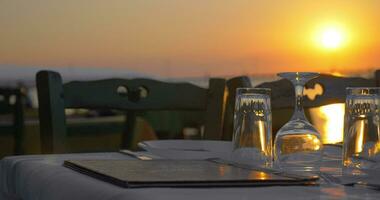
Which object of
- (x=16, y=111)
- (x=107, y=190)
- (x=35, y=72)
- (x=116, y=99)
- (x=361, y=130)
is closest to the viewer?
(x=107, y=190)

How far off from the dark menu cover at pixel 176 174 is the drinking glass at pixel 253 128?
77 millimetres

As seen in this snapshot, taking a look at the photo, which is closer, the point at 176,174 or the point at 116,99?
the point at 176,174

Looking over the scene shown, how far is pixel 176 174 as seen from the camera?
607 millimetres

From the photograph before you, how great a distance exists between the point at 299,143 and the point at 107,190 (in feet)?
1.06

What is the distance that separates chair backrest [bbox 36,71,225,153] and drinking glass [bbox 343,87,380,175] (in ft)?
2.17

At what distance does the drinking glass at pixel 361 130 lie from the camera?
665 millimetres

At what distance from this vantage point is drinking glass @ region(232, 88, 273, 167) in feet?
2.62

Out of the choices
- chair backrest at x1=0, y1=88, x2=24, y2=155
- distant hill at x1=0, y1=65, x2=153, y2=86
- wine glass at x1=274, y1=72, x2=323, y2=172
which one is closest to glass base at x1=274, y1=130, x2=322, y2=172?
wine glass at x1=274, y1=72, x2=323, y2=172

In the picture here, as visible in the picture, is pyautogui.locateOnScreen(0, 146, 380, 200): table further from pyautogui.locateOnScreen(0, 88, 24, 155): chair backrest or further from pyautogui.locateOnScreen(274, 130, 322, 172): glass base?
pyautogui.locateOnScreen(0, 88, 24, 155): chair backrest

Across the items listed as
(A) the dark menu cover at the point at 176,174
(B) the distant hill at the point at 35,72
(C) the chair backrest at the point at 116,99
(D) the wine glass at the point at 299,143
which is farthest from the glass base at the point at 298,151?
(B) the distant hill at the point at 35,72

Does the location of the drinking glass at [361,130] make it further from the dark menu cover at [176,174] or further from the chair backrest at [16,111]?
the chair backrest at [16,111]

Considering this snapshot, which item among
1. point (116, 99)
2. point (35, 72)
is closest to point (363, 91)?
point (116, 99)

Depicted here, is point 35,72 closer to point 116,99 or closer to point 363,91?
point 116,99

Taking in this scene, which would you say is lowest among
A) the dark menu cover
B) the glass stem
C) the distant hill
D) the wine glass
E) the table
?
the table
